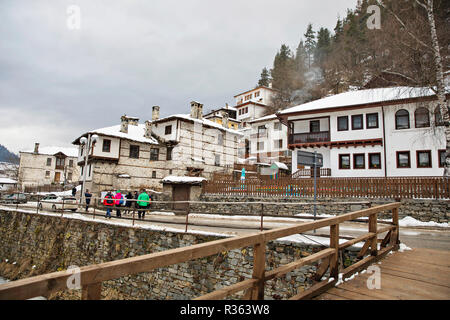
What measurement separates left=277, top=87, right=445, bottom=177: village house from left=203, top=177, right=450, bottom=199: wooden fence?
19.0 ft

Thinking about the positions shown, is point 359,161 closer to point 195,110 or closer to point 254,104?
point 195,110

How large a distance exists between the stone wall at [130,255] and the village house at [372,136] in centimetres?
1714

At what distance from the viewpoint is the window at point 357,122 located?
976 inches

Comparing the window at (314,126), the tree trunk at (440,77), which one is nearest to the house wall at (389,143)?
the window at (314,126)

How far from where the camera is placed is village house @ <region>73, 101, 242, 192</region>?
29.3 meters

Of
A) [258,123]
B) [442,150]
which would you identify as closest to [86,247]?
[442,150]

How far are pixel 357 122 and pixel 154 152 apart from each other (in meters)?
23.5

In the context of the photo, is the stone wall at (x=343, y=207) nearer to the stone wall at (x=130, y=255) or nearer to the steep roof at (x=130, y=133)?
the stone wall at (x=130, y=255)

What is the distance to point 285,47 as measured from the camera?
8181 centimetres

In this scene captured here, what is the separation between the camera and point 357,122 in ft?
82.1

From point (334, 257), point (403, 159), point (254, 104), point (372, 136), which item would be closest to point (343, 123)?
point (372, 136)
